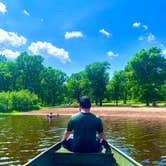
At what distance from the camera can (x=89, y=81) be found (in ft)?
384

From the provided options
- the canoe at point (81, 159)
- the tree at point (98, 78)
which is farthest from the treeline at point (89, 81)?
the canoe at point (81, 159)

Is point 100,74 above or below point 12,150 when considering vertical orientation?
above

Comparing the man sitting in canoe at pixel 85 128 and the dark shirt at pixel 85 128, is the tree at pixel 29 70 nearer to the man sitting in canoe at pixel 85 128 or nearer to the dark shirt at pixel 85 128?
the man sitting in canoe at pixel 85 128

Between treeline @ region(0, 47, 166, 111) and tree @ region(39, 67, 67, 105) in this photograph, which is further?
tree @ region(39, 67, 67, 105)

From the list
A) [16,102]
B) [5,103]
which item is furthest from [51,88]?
[5,103]

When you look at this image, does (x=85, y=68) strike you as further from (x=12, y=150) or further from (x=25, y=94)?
(x=12, y=150)

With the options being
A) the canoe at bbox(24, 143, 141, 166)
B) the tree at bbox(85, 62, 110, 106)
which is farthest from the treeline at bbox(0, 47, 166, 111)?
the canoe at bbox(24, 143, 141, 166)

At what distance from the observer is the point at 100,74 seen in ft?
387

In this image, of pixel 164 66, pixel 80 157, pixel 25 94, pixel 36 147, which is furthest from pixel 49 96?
pixel 80 157

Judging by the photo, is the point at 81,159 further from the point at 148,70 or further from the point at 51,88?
the point at 51,88

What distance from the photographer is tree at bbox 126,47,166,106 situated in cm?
9369

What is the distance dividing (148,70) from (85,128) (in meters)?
86.5

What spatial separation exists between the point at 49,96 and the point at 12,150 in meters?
101

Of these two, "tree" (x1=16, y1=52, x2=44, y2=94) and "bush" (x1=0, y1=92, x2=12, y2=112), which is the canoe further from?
"tree" (x1=16, y1=52, x2=44, y2=94)
